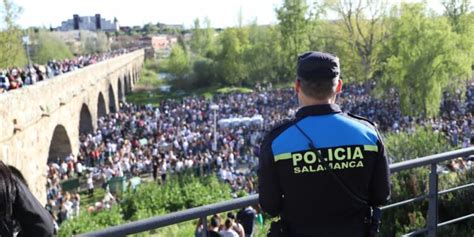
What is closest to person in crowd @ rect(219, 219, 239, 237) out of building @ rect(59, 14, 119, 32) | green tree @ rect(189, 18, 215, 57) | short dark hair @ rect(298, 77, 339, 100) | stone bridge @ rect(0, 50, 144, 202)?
short dark hair @ rect(298, 77, 339, 100)

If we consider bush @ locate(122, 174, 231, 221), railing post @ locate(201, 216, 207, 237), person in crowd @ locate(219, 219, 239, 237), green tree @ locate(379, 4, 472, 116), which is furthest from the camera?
green tree @ locate(379, 4, 472, 116)

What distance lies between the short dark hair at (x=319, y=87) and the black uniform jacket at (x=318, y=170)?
0.14 feet

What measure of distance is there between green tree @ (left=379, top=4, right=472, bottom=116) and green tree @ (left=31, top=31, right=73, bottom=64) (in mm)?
44832

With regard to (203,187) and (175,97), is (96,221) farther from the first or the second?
(175,97)

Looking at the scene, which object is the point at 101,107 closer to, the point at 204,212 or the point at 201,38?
the point at 201,38

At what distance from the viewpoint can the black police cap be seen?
82.3 inches

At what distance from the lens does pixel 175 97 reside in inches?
2512

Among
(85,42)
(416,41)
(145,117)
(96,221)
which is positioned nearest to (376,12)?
(416,41)

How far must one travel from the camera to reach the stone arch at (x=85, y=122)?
33094 mm

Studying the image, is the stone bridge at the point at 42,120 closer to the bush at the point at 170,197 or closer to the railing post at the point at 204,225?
the bush at the point at 170,197

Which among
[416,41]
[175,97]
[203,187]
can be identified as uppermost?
[416,41]

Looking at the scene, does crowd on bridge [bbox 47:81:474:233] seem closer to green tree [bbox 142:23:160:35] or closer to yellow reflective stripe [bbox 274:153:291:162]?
yellow reflective stripe [bbox 274:153:291:162]

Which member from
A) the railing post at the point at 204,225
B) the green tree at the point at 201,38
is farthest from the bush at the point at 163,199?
the green tree at the point at 201,38

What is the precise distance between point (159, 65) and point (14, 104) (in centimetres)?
7889
